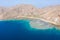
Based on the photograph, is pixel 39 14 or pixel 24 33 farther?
pixel 39 14

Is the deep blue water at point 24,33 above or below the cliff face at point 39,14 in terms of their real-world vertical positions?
below

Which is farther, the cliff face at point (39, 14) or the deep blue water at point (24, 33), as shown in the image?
the cliff face at point (39, 14)

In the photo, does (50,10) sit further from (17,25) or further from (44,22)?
(17,25)

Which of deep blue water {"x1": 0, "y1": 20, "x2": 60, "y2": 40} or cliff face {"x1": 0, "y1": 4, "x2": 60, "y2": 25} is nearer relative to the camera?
deep blue water {"x1": 0, "y1": 20, "x2": 60, "y2": 40}

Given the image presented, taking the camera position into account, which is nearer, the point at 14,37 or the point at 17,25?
the point at 14,37

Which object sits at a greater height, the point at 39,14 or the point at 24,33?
the point at 39,14

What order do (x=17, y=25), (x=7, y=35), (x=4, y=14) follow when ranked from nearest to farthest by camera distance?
(x=7, y=35) → (x=17, y=25) → (x=4, y=14)

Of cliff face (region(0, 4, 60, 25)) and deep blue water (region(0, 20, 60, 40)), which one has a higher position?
cliff face (region(0, 4, 60, 25))

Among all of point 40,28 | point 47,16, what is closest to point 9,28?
point 40,28
